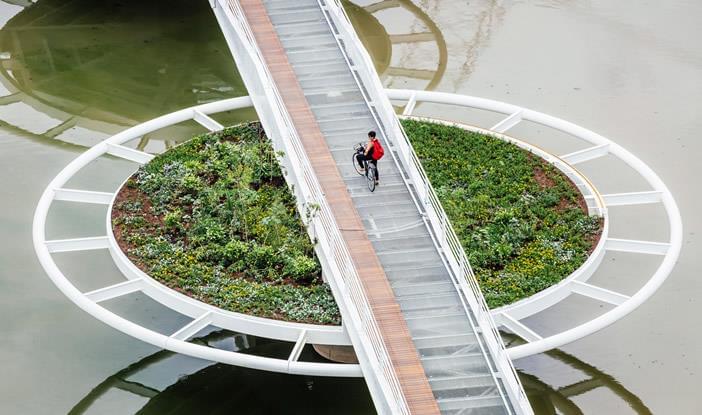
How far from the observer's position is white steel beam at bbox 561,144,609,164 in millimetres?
21391

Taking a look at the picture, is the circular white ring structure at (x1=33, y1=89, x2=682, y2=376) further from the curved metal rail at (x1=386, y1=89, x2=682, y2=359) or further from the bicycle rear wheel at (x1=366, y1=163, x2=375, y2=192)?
the bicycle rear wheel at (x1=366, y1=163, x2=375, y2=192)

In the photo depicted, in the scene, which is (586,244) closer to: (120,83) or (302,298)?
(302,298)

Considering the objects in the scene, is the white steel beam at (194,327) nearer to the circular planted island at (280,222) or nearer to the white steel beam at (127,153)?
the circular planted island at (280,222)

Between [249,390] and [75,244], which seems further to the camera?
[249,390]

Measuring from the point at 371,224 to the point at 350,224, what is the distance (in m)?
0.39

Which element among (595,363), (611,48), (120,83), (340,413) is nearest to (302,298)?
(340,413)

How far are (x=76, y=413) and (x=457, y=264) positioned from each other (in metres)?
6.98

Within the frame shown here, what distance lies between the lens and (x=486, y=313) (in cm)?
1639

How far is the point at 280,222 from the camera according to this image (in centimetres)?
1902

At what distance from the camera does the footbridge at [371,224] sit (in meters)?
15.5

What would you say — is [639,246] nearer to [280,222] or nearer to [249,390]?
[280,222]

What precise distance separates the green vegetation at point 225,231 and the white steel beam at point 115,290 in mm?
358

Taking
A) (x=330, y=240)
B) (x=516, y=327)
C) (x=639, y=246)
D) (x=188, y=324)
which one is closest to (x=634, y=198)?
(x=639, y=246)

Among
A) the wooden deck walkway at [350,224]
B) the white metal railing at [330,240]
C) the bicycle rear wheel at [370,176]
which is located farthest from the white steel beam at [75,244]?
the bicycle rear wheel at [370,176]
